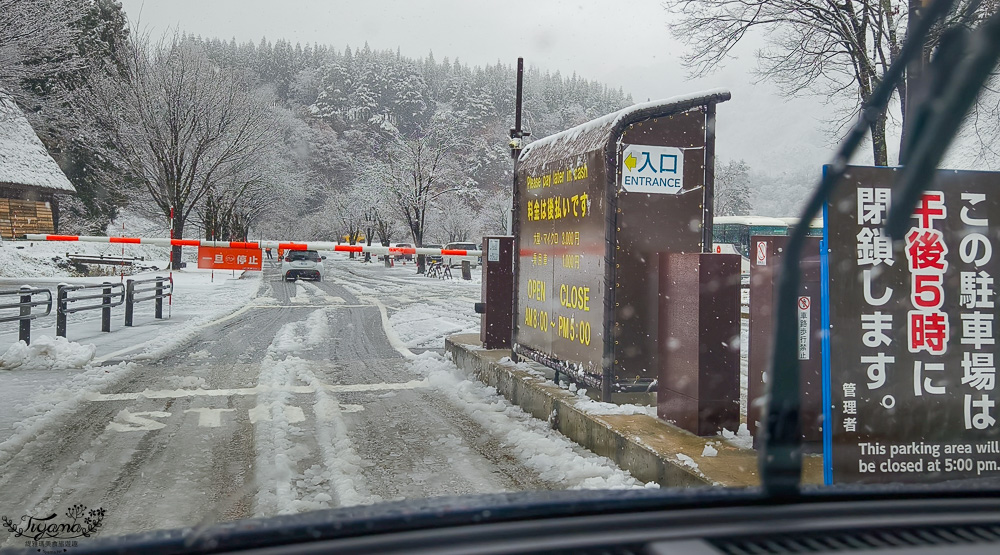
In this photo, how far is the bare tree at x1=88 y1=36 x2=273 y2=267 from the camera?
38969mm

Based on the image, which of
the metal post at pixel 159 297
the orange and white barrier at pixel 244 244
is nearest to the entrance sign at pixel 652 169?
the orange and white barrier at pixel 244 244

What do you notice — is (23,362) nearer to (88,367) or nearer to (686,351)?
(88,367)

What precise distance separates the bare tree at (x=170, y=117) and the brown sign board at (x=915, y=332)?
38734 mm

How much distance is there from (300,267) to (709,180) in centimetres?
2975

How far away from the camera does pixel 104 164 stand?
1721 inches

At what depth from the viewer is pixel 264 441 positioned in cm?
583

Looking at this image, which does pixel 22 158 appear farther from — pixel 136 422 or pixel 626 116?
pixel 626 116

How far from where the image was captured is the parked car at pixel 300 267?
111 ft

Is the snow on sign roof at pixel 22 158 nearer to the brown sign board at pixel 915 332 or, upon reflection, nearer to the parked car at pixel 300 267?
the parked car at pixel 300 267

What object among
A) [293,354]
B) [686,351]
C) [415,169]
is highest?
[415,169]

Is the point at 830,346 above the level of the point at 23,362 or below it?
above

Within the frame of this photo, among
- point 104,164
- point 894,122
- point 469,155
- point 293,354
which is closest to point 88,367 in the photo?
point 293,354

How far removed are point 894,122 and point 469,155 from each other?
223 ft

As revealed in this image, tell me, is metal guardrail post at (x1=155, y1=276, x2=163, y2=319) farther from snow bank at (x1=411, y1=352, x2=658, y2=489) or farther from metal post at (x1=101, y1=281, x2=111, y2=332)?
snow bank at (x1=411, y1=352, x2=658, y2=489)
